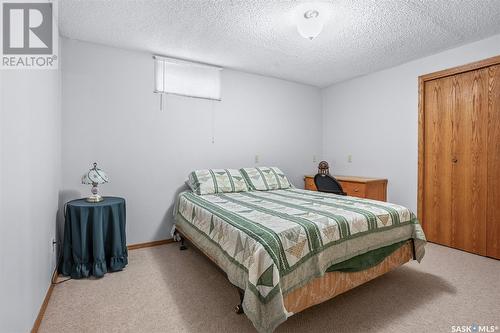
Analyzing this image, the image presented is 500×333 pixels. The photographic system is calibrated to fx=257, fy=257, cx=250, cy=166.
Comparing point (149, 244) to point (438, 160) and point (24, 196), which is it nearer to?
point (24, 196)

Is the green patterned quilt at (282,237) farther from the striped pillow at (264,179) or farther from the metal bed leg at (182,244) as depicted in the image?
the striped pillow at (264,179)

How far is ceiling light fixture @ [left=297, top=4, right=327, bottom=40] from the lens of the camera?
221 cm

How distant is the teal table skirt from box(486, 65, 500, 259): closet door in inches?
151

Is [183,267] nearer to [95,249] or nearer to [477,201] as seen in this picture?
[95,249]

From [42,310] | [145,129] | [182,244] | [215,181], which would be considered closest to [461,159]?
[215,181]

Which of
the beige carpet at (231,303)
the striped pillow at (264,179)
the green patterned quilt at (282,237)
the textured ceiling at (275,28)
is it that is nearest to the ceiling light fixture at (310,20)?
the textured ceiling at (275,28)

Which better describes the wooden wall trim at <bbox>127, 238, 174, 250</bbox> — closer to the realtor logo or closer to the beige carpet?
the beige carpet

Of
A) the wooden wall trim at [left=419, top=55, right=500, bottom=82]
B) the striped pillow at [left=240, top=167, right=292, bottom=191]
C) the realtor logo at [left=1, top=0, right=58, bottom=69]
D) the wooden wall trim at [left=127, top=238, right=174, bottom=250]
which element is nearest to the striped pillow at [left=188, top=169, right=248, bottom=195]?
the striped pillow at [left=240, top=167, right=292, bottom=191]

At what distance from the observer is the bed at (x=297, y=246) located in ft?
4.66

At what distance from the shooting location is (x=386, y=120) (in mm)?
3748

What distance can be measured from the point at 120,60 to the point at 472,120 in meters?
4.09

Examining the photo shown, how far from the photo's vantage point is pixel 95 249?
231cm

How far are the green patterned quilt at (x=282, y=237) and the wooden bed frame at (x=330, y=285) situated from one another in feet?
0.21

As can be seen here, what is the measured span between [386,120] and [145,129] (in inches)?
131
